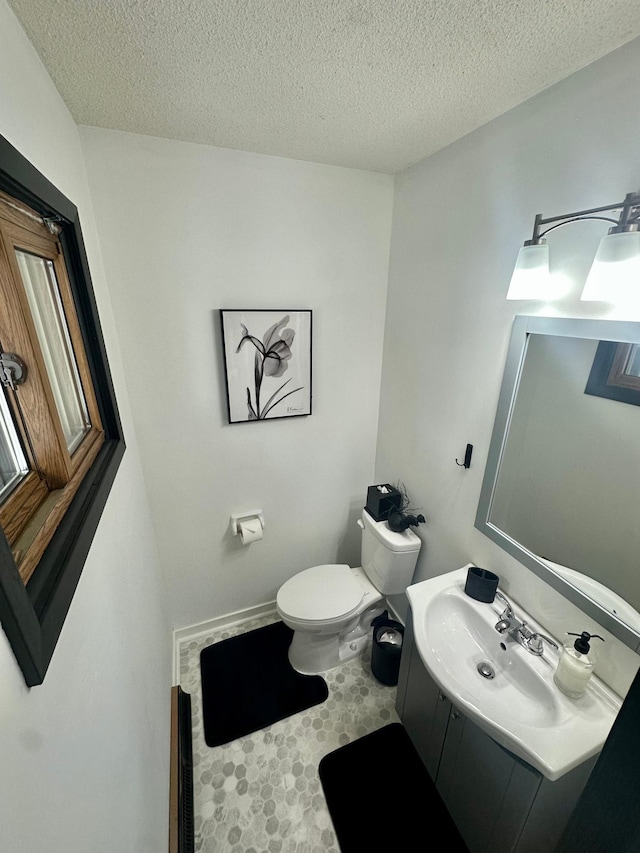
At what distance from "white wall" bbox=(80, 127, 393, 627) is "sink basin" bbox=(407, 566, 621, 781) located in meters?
0.93

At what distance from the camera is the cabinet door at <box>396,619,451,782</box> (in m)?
1.35

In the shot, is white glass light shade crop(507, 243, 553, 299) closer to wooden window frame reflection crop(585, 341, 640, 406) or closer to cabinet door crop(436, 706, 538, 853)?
wooden window frame reflection crop(585, 341, 640, 406)

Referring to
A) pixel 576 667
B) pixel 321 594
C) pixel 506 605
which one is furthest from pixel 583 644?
pixel 321 594

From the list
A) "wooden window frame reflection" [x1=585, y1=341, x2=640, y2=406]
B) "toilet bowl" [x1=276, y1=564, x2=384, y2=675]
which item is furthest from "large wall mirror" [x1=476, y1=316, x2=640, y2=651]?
"toilet bowl" [x1=276, y1=564, x2=384, y2=675]

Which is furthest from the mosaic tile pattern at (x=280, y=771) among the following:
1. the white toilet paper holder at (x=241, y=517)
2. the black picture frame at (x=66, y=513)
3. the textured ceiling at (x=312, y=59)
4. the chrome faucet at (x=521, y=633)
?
the textured ceiling at (x=312, y=59)

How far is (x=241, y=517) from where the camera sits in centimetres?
195

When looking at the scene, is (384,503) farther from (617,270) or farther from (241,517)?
(617,270)

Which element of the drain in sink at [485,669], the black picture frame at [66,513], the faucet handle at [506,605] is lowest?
the drain in sink at [485,669]

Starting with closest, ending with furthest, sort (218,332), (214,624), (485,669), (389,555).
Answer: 1. (485,669)
2. (218,332)
3. (389,555)
4. (214,624)

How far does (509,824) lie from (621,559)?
2.89ft

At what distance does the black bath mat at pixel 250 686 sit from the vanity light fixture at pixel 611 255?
206 centimetres

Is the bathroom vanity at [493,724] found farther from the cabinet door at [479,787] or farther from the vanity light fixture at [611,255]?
the vanity light fixture at [611,255]

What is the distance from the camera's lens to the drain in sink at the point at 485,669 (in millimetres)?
1228

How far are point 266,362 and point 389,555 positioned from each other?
115 centimetres
